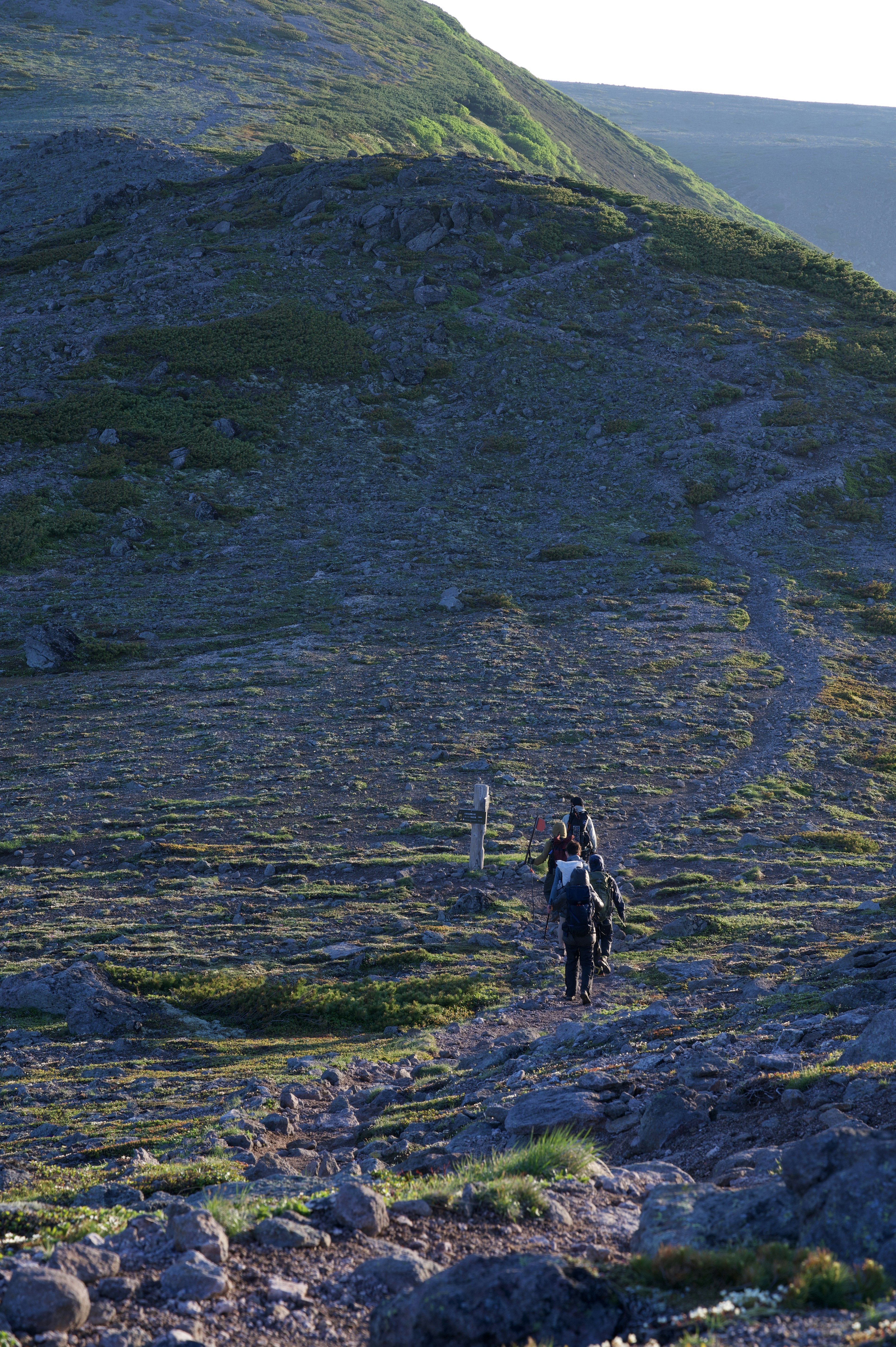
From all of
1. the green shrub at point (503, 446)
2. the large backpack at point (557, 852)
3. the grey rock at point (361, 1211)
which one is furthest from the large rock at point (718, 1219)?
the green shrub at point (503, 446)

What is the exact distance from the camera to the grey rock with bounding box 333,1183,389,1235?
5395mm

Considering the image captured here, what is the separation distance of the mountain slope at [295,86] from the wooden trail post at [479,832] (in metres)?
67.7

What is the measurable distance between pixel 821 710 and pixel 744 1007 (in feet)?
50.2

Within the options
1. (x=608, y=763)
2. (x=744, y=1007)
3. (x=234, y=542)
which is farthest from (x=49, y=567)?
(x=744, y=1007)

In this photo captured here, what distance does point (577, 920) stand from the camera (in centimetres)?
1138

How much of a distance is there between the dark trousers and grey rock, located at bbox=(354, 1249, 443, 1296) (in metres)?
6.65

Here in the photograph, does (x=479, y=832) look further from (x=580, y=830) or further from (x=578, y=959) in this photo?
(x=578, y=959)

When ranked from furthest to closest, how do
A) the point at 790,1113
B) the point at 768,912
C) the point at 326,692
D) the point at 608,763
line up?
the point at 326,692 < the point at 608,763 < the point at 768,912 < the point at 790,1113

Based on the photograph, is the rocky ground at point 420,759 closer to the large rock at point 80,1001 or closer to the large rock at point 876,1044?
the large rock at point 80,1001

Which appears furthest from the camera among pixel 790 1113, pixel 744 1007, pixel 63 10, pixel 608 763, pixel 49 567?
pixel 63 10

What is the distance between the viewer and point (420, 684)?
23984 mm

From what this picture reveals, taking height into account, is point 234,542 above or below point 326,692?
above

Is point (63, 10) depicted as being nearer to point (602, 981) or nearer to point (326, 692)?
point (326, 692)

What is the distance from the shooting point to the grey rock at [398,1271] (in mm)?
4816
